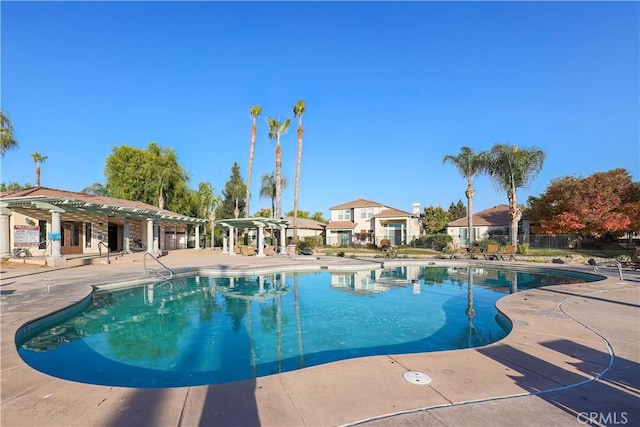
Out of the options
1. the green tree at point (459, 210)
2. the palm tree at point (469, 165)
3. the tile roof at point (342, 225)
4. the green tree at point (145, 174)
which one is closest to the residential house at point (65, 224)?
the green tree at point (145, 174)

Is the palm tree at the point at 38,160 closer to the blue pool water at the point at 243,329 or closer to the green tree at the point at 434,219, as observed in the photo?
the blue pool water at the point at 243,329

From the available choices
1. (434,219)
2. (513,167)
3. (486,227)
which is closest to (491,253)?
(513,167)

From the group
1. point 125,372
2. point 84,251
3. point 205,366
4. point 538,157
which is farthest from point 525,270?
point 84,251

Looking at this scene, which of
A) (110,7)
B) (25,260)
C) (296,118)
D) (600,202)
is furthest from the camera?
(296,118)

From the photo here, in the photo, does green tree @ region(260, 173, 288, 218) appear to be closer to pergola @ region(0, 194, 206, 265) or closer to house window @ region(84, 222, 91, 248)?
pergola @ region(0, 194, 206, 265)

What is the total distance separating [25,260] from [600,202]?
37685 mm

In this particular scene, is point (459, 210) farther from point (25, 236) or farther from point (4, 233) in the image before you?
point (4, 233)

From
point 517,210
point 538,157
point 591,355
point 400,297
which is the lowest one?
point 400,297

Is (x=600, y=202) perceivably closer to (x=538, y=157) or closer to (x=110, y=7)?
(x=538, y=157)

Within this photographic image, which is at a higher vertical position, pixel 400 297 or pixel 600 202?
pixel 600 202

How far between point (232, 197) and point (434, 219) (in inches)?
1224

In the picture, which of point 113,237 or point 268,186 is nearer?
point 113,237

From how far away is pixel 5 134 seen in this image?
1630cm

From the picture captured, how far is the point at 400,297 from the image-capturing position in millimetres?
11508
